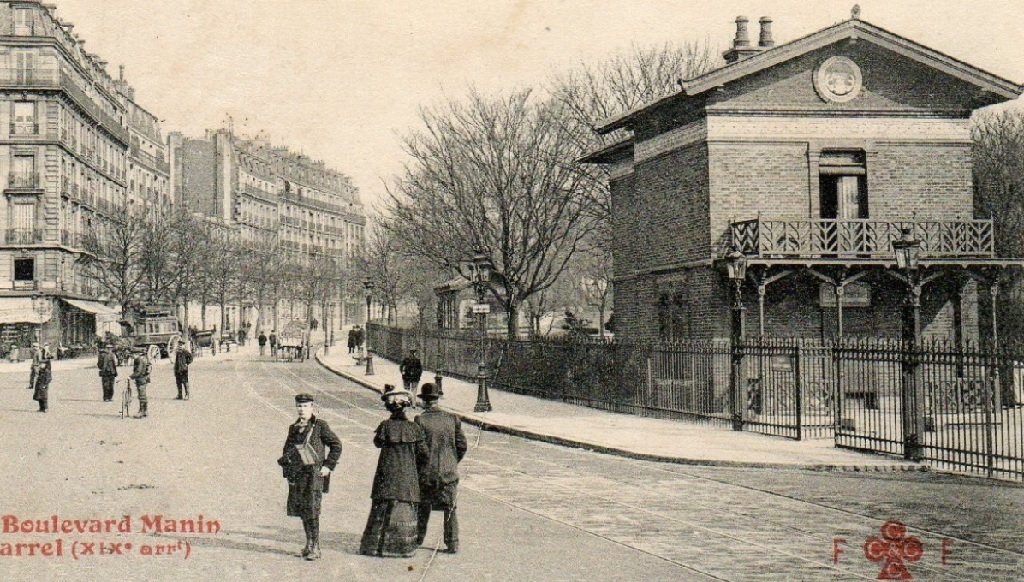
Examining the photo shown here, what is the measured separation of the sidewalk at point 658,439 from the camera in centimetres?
1361

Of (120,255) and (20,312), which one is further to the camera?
(120,255)

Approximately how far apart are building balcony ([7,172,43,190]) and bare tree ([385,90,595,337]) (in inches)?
1032

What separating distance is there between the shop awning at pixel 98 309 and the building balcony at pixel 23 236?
3.63m

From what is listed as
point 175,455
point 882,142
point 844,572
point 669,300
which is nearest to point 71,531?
point 175,455

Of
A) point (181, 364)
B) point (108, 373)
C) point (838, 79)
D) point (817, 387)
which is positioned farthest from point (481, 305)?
point (108, 373)

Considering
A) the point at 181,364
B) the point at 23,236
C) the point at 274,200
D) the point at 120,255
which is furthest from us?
the point at 274,200

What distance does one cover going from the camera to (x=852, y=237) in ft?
69.4

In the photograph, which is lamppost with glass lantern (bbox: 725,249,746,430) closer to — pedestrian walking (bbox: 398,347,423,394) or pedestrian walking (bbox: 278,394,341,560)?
pedestrian walking (bbox: 398,347,423,394)

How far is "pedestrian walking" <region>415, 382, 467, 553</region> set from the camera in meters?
7.97

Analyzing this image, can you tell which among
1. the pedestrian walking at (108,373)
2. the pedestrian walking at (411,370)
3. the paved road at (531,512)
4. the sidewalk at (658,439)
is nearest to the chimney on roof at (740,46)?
the sidewalk at (658,439)

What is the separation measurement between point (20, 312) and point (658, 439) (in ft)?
144

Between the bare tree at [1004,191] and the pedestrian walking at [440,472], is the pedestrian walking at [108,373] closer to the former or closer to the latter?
the pedestrian walking at [440,472]

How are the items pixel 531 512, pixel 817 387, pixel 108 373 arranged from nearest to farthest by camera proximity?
pixel 531 512 < pixel 817 387 < pixel 108 373

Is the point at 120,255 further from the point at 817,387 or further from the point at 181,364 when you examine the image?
the point at 817,387
